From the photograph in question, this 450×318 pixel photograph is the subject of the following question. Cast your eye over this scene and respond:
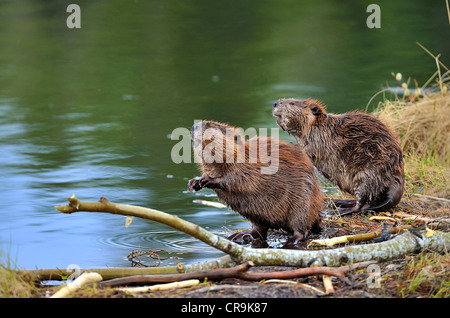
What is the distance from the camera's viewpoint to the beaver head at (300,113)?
4.89 metres

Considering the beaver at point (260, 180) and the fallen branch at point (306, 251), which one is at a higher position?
the beaver at point (260, 180)

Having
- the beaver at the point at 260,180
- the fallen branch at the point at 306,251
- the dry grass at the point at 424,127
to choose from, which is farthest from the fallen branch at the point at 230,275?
the dry grass at the point at 424,127

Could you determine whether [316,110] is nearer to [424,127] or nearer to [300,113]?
[300,113]

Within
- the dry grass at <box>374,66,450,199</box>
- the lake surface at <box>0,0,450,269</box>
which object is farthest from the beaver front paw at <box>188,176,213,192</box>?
the dry grass at <box>374,66,450,199</box>

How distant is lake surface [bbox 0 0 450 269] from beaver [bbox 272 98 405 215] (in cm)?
77

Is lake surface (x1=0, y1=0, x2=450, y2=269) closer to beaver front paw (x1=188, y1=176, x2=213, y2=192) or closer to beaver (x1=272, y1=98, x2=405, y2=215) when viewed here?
beaver front paw (x1=188, y1=176, x2=213, y2=192)

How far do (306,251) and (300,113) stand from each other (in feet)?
5.62

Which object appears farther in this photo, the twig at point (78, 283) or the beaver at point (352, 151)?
the beaver at point (352, 151)

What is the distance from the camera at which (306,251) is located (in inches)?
133

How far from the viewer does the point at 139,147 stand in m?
7.42

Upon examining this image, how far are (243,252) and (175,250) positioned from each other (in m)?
1.06

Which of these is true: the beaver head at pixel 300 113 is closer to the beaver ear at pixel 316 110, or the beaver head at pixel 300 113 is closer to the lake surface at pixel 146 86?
the beaver ear at pixel 316 110

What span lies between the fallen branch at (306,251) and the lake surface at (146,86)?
824 mm
